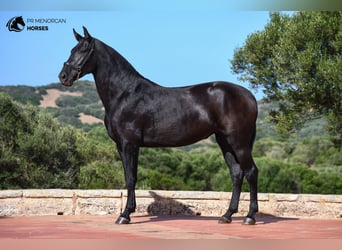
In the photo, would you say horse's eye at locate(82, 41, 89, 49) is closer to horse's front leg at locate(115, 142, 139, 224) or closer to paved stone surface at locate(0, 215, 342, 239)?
horse's front leg at locate(115, 142, 139, 224)

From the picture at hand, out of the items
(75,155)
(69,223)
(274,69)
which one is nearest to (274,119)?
(274,69)

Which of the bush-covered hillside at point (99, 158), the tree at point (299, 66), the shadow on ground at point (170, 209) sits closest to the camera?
the shadow on ground at point (170, 209)

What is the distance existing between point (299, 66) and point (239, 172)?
445 centimetres

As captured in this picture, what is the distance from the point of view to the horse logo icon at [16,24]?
464 inches

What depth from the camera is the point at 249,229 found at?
8.06m

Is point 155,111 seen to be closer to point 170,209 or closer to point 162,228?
point 162,228

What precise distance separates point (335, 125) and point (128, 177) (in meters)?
6.22

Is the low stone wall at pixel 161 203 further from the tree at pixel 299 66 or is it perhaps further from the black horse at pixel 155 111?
the tree at pixel 299 66

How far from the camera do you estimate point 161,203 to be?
33.2 ft

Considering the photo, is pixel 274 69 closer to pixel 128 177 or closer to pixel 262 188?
pixel 128 177

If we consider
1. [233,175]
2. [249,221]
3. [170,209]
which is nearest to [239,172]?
[233,175]

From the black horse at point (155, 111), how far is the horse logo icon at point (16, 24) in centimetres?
359

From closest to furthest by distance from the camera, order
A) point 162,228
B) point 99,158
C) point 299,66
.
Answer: point 162,228
point 299,66
point 99,158

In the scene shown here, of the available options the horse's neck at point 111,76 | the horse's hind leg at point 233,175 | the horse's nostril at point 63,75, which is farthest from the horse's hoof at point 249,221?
the horse's nostril at point 63,75
